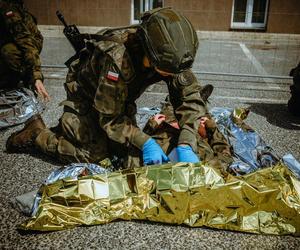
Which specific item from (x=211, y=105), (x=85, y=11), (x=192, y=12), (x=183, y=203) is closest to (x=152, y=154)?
(x=183, y=203)

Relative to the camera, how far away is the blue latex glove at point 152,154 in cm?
241

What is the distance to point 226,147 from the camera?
2924mm

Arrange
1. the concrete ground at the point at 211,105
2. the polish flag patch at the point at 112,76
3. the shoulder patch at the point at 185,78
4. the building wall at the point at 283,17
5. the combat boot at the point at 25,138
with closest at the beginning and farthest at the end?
1. the concrete ground at the point at 211,105
2. the polish flag patch at the point at 112,76
3. the shoulder patch at the point at 185,78
4. the combat boot at the point at 25,138
5. the building wall at the point at 283,17

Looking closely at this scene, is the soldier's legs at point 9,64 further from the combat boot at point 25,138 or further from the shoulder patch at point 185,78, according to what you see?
the shoulder patch at point 185,78

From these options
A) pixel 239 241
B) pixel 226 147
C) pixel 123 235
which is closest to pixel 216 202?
pixel 239 241

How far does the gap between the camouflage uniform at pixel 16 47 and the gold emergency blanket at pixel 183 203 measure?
75.8 inches

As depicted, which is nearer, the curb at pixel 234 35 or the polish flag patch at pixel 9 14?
the polish flag patch at pixel 9 14

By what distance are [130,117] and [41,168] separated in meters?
0.86

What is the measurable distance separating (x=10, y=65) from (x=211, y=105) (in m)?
2.47

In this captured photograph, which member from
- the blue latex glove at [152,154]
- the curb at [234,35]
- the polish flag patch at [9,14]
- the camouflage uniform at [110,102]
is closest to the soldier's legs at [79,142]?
the camouflage uniform at [110,102]

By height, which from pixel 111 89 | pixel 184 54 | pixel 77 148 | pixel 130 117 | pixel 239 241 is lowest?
pixel 239 241

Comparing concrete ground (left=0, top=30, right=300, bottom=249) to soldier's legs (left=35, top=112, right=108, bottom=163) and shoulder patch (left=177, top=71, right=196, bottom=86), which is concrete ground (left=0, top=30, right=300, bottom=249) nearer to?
soldier's legs (left=35, top=112, right=108, bottom=163)

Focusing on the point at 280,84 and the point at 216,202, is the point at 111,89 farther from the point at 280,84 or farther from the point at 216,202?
the point at 280,84

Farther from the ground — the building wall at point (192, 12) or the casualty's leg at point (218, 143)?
the building wall at point (192, 12)
